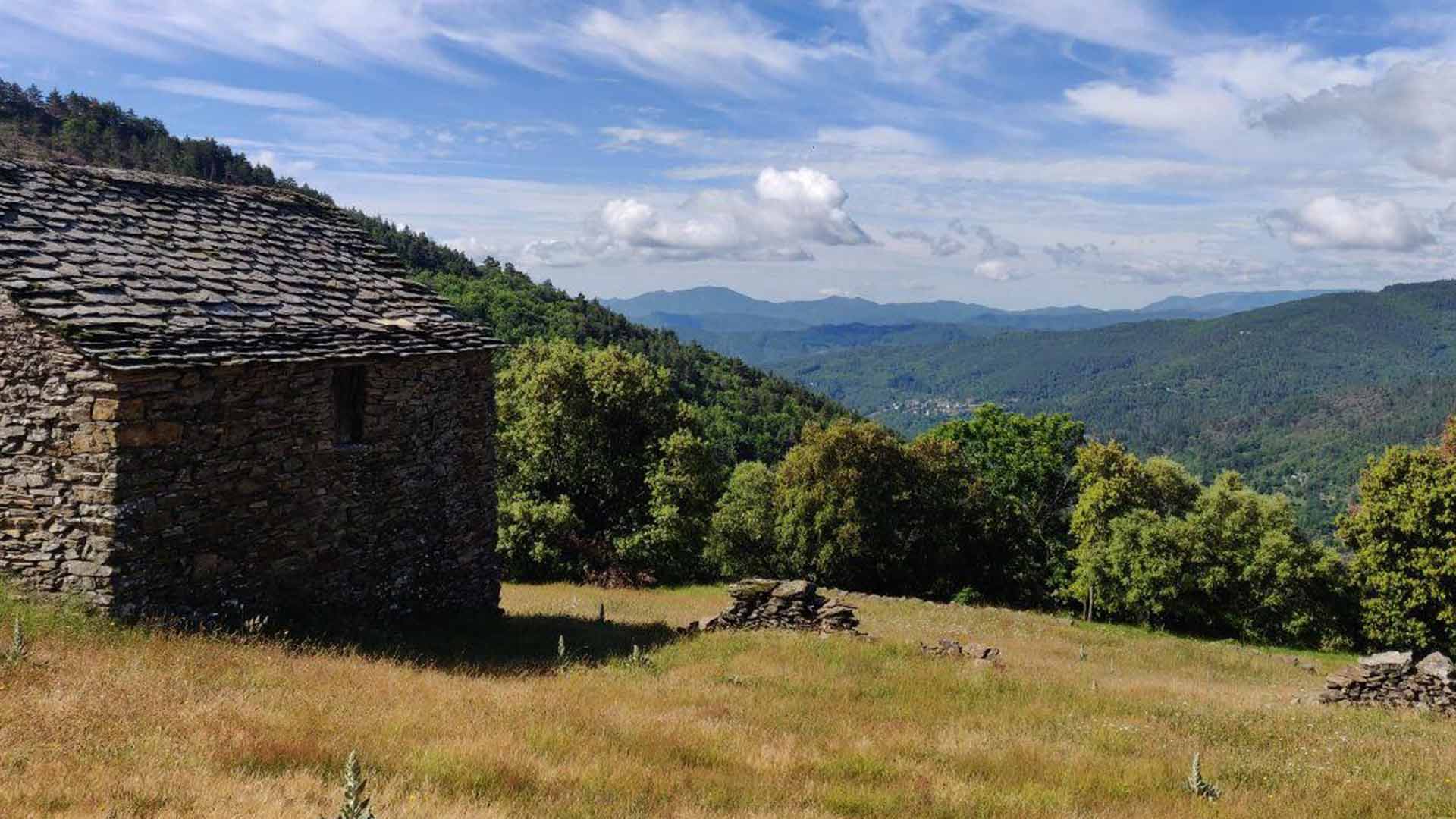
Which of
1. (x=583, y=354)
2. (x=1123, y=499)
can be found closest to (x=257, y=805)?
(x=583, y=354)

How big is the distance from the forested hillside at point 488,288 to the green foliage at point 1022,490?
105 feet

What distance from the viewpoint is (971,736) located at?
9914 mm

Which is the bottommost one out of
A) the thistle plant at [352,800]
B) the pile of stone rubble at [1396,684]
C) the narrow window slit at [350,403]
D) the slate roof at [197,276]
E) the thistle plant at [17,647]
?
the pile of stone rubble at [1396,684]

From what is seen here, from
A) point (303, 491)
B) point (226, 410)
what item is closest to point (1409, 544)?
point (303, 491)

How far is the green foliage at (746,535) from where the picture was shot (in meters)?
40.2

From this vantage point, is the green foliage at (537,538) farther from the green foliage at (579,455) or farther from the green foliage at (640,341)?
the green foliage at (640,341)

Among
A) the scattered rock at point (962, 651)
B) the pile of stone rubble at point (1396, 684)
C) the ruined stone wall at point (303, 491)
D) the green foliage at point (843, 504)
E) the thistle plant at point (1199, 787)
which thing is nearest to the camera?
the thistle plant at point (1199, 787)

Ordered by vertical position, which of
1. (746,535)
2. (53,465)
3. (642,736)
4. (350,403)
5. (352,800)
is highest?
(350,403)

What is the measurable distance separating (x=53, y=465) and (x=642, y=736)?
7488mm

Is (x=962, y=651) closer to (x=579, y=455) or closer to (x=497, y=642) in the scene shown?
(x=497, y=642)

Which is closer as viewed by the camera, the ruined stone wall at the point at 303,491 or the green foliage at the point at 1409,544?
the ruined stone wall at the point at 303,491

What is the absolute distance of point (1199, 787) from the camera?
27.2ft

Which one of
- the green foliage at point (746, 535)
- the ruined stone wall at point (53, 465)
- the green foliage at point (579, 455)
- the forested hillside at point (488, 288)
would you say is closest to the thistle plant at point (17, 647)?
the ruined stone wall at point (53, 465)

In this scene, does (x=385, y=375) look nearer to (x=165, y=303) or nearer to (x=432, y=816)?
(x=165, y=303)
